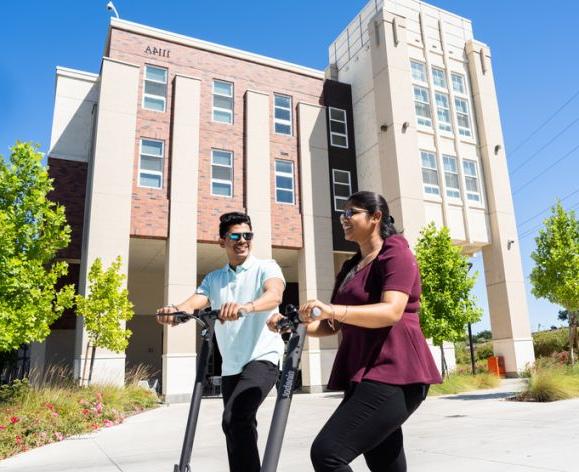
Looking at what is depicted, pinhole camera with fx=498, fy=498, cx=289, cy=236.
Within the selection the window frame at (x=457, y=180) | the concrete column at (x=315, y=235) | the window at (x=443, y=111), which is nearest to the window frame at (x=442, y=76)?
the window at (x=443, y=111)

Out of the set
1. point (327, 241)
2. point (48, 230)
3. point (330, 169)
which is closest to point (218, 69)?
point (330, 169)

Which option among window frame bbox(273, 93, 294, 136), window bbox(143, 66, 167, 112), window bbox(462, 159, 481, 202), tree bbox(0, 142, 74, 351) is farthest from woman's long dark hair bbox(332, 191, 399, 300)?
window bbox(462, 159, 481, 202)

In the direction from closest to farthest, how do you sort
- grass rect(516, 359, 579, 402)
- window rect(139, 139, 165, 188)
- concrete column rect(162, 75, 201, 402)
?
grass rect(516, 359, 579, 402) < concrete column rect(162, 75, 201, 402) < window rect(139, 139, 165, 188)

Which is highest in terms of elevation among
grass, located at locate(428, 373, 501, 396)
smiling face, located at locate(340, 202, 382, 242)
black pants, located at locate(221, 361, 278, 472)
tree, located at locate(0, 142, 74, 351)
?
tree, located at locate(0, 142, 74, 351)

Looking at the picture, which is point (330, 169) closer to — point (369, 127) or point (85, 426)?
point (369, 127)

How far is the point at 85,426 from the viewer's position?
9578 millimetres

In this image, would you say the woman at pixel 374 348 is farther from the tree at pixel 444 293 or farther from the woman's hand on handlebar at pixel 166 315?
the tree at pixel 444 293

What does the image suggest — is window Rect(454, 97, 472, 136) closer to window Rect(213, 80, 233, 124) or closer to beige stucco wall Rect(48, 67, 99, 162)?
window Rect(213, 80, 233, 124)

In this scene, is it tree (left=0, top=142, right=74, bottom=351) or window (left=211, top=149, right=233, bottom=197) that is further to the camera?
window (left=211, top=149, right=233, bottom=197)

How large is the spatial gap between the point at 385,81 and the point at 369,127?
2.21 m

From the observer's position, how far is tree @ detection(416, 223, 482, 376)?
16938mm

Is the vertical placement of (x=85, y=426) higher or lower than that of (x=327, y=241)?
lower

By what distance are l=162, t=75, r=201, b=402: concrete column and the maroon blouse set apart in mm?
16350

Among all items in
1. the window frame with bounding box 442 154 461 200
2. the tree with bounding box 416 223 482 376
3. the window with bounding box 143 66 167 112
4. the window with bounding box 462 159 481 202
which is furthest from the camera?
the window with bounding box 462 159 481 202
